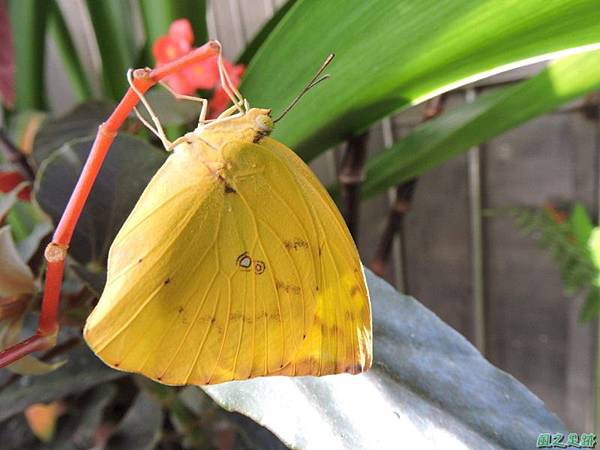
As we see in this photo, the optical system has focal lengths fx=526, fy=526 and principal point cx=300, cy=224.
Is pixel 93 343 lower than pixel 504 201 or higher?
higher

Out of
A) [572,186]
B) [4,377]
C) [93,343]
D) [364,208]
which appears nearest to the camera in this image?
[93,343]

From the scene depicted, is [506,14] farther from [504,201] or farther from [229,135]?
[504,201]

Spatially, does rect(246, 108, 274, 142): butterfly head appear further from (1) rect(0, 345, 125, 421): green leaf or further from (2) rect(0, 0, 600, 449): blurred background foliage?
(1) rect(0, 345, 125, 421): green leaf

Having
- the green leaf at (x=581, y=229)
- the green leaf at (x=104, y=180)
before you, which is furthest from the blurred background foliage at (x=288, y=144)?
the green leaf at (x=581, y=229)

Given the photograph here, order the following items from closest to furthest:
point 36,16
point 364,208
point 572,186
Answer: point 36,16
point 572,186
point 364,208

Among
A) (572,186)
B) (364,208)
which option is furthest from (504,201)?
(364,208)

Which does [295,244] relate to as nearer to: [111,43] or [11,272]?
[11,272]
